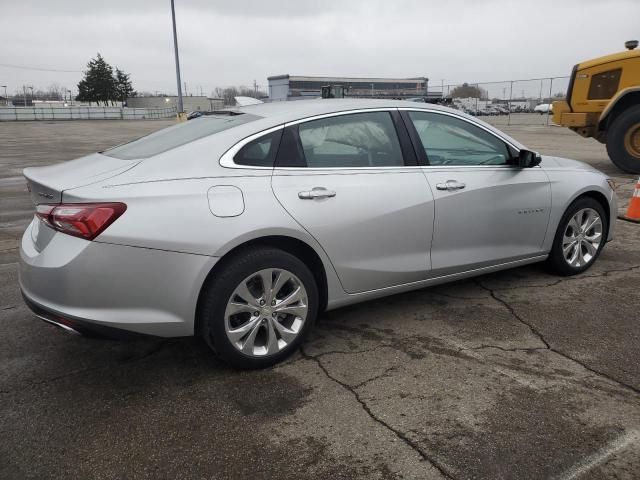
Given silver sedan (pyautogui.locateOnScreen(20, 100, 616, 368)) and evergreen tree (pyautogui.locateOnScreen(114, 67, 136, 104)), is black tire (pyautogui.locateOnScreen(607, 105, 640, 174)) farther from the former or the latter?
evergreen tree (pyautogui.locateOnScreen(114, 67, 136, 104))

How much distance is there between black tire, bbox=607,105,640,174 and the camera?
397 inches

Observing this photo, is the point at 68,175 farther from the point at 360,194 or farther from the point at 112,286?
the point at 360,194

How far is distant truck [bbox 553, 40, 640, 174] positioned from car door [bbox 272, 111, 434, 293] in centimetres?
840

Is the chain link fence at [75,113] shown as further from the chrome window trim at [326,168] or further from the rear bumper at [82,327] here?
the rear bumper at [82,327]

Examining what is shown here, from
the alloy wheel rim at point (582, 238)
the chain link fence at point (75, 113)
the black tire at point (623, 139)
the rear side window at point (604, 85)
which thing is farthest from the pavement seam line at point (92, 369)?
the chain link fence at point (75, 113)

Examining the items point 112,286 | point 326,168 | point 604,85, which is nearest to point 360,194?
point 326,168

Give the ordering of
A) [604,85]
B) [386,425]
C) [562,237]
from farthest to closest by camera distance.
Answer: [604,85] → [562,237] → [386,425]

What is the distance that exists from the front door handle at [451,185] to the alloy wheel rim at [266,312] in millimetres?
1247

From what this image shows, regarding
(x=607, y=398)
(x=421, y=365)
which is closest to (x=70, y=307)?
(x=421, y=365)

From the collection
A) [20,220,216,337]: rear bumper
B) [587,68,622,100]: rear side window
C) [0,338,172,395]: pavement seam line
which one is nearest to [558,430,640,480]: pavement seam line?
[20,220,216,337]: rear bumper

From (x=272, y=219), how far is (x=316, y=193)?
1.16 feet

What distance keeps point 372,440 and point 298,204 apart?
135 cm

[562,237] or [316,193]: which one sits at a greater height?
[316,193]

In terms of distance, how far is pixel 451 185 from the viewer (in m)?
3.73
